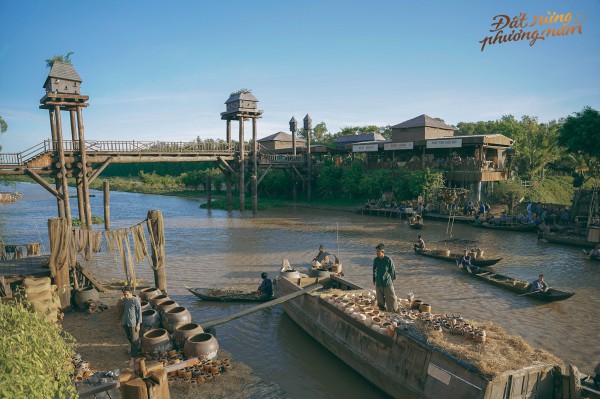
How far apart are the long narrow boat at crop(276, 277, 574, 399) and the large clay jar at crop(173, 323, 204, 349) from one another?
3.47 meters

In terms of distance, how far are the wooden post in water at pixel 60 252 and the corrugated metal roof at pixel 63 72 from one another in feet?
53.5

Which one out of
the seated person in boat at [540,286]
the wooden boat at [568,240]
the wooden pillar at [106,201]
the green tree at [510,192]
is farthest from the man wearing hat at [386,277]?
the green tree at [510,192]

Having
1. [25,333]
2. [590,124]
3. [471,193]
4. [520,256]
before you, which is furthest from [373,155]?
[25,333]

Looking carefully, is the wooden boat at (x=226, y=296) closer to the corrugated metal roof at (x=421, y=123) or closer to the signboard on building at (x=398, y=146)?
the signboard on building at (x=398, y=146)

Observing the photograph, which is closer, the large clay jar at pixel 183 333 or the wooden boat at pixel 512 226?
the large clay jar at pixel 183 333

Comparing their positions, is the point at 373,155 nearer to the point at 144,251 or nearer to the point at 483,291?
the point at 483,291

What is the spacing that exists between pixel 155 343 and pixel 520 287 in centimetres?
1376

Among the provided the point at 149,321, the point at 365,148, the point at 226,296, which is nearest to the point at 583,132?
the point at 365,148

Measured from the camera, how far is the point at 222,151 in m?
38.9

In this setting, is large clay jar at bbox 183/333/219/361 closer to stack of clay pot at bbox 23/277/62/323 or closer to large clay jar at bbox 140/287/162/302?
large clay jar at bbox 140/287/162/302

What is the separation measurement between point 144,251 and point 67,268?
2.52 metres

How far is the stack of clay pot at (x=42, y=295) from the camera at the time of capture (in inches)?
468

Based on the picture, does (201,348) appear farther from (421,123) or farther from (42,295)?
(421,123)

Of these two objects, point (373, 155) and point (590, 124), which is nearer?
point (590, 124)
